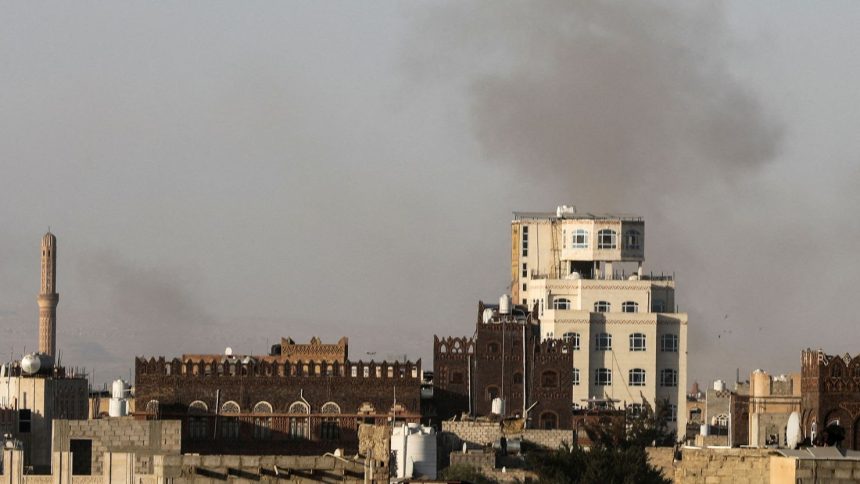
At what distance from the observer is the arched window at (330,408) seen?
495 feet

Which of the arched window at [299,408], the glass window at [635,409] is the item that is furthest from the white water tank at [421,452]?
the glass window at [635,409]

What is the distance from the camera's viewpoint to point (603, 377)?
17888 centimetres

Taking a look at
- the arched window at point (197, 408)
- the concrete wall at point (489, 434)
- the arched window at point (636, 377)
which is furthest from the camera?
the arched window at point (636, 377)

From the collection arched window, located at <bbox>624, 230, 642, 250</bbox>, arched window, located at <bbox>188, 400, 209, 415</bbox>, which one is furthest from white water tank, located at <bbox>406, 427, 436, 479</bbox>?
arched window, located at <bbox>624, 230, 642, 250</bbox>

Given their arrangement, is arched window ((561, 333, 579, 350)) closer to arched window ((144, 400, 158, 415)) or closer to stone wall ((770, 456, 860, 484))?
arched window ((144, 400, 158, 415))

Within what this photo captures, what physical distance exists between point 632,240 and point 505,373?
32.1 metres

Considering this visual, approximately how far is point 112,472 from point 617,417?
8278 cm

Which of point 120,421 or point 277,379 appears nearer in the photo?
point 120,421

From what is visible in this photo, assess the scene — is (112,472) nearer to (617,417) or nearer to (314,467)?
(314,467)

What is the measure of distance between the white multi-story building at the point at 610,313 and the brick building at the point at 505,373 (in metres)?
11.7

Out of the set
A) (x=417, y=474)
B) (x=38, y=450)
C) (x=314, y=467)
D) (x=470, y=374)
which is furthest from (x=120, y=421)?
(x=470, y=374)

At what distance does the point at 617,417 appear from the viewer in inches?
5886

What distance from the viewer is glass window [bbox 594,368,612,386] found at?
7028 inches

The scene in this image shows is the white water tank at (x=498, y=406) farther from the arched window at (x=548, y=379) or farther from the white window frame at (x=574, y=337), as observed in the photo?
the white window frame at (x=574, y=337)
